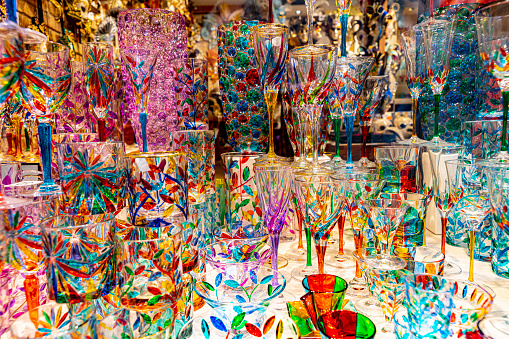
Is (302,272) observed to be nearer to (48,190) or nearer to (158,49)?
(48,190)

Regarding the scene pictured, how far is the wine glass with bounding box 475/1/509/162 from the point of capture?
77cm

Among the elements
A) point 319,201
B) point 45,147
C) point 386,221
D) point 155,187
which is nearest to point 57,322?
point 155,187

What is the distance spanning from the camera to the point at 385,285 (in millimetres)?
633

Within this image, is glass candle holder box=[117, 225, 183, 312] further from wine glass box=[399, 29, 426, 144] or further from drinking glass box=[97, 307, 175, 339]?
wine glass box=[399, 29, 426, 144]

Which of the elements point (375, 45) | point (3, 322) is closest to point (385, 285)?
point (3, 322)

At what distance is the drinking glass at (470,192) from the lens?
821mm

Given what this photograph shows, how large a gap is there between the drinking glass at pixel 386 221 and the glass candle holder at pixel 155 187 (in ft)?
1.33

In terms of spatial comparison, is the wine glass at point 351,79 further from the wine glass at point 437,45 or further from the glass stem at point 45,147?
the glass stem at point 45,147

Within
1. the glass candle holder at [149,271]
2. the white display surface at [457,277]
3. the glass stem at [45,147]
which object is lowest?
the white display surface at [457,277]

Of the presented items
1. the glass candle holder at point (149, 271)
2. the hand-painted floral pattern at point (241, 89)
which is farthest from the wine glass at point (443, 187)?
the glass candle holder at point (149, 271)

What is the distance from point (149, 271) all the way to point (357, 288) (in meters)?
0.49

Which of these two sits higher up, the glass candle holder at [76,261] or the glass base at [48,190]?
the glass base at [48,190]

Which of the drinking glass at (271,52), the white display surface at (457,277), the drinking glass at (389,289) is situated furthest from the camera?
the drinking glass at (271,52)

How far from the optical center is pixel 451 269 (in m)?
0.87
